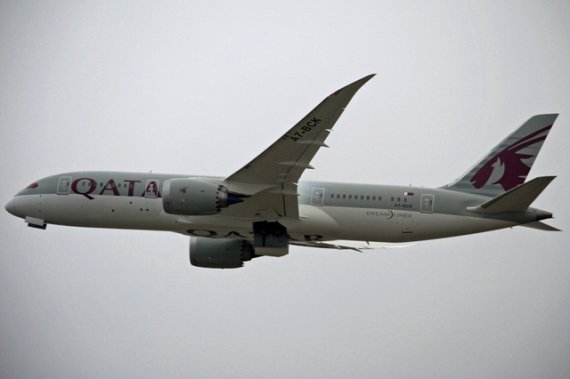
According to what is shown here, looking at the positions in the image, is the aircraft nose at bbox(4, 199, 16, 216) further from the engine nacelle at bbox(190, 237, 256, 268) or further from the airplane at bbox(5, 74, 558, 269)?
the engine nacelle at bbox(190, 237, 256, 268)

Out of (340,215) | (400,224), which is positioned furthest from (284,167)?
(400,224)

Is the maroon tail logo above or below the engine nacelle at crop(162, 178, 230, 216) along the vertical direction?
above

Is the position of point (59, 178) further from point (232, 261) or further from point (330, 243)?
point (330, 243)

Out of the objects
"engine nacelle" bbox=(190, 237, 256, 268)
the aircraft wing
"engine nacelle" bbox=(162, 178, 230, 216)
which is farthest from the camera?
"engine nacelle" bbox=(190, 237, 256, 268)

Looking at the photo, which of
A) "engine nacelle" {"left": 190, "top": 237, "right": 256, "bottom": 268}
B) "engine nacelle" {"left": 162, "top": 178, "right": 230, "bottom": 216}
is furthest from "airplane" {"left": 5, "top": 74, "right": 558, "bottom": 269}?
"engine nacelle" {"left": 190, "top": 237, "right": 256, "bottom": 268}

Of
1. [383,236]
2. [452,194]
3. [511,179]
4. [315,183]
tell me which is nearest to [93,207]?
[315,183]

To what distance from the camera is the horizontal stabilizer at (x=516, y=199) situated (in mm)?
36966

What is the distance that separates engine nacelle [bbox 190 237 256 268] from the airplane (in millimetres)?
999

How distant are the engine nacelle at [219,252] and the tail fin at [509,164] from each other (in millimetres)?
11598

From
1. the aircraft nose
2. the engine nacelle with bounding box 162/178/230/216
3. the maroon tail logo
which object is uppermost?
the maroon tail logo

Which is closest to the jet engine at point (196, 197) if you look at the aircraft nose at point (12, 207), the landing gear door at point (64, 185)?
the landing gear door at point (64, 185)

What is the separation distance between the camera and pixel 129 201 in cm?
4347

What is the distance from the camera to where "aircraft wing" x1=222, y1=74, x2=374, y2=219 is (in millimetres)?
34531

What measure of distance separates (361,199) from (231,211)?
6.40 meters
